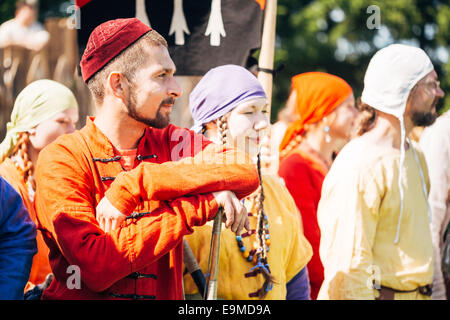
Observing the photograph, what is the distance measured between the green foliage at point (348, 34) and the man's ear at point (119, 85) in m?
12.0

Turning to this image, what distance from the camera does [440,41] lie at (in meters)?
Result: 14.3

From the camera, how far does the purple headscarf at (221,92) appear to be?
3.17 meters

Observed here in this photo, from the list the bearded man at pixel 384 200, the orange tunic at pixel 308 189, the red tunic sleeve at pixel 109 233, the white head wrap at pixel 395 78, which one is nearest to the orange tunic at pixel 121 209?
the red tunic sleeve at pixel 109 233

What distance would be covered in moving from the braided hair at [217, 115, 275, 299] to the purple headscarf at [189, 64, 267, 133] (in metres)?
0.07

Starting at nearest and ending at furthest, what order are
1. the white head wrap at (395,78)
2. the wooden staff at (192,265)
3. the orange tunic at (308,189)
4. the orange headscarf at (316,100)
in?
the wooden staff at (192,265) → the white head wrap at (395,78) → the orange tunic at (308,189) → the orange headscarf at (316,100)

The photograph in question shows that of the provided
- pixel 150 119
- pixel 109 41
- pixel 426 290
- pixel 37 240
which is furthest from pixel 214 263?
pixel 426 290

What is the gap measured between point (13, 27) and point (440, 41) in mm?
9586

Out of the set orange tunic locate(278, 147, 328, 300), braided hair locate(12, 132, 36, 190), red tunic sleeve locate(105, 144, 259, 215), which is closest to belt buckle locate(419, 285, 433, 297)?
orange tunic locate(278, 147, 328, 300)

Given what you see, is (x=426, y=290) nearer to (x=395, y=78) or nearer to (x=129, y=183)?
(x=395, y=78)

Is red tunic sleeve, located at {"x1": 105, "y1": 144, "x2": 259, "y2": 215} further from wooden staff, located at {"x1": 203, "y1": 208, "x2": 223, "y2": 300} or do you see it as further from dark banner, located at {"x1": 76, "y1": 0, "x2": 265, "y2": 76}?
dark banner, located at {"x1": 76, "y1": 0, "x2": 265, "y2": 76}

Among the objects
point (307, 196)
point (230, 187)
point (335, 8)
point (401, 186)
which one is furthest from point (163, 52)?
point (335, 8)

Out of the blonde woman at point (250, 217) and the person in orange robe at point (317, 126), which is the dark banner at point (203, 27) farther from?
the person in orange robe at point (317, 126)

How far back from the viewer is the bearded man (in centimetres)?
367

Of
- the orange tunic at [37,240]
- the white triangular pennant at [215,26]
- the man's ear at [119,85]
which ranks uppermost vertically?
the white triangular pennant at [215,26]
